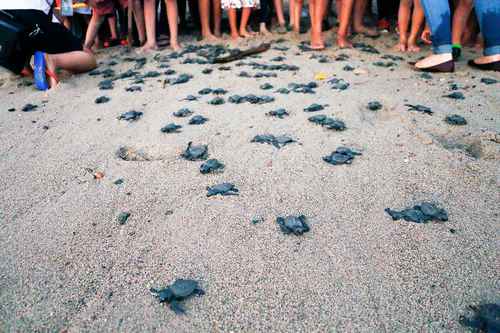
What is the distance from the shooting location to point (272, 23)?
7500 millimetres

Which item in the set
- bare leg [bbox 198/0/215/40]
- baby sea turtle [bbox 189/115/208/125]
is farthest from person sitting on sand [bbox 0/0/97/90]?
bare leg [bbox 198/0/215/40]

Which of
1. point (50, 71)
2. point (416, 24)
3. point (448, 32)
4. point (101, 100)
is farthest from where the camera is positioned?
point (416, 24)

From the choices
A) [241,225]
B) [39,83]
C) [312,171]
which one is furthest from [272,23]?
[241,225]

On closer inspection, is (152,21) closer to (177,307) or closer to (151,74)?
(151,74)

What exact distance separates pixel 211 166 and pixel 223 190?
0.92 ft

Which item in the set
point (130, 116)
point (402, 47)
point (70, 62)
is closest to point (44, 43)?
point (70, 62)

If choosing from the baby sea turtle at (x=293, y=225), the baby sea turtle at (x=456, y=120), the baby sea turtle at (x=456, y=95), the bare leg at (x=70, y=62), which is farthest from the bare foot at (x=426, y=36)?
the bare leg at (x=70, y=62)

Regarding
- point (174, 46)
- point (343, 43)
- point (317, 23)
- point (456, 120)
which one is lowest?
point (456, 120)

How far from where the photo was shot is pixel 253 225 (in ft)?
6.06

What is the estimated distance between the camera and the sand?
54.9 inches

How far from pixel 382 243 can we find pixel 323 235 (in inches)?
11.3

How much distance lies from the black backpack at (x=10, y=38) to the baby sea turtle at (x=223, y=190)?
3.43 metres

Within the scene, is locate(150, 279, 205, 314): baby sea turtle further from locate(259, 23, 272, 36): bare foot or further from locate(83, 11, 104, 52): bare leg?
locate(259, 23, 272, 36): bare foot

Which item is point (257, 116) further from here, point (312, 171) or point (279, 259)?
point (279, 259)
